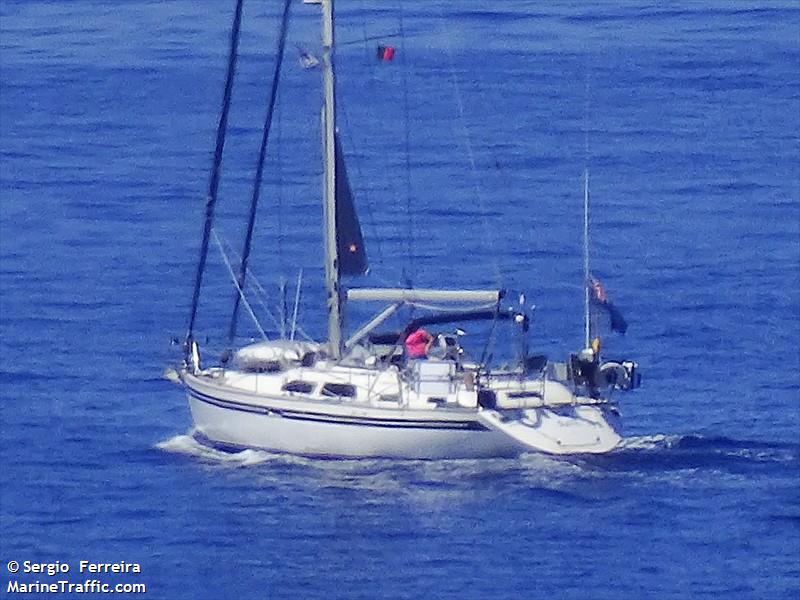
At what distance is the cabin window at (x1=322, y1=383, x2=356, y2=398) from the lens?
226ft

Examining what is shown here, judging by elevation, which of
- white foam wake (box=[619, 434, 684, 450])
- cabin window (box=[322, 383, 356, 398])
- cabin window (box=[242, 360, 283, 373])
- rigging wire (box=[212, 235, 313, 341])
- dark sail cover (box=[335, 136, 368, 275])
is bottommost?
white foam wake (box=[619, 434, 684, 450])

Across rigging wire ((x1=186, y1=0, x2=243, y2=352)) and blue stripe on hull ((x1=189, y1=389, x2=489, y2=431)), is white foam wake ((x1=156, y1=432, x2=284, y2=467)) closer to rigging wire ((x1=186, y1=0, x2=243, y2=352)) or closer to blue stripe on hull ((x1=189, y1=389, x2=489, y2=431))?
blue stripe on hull ((x1=189, y1=389, x2=489, y2=431))

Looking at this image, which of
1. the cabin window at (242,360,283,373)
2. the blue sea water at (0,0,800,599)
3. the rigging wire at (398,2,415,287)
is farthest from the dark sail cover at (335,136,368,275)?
the rigging wire at (398,2,415,287)

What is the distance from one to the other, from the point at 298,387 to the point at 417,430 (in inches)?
106

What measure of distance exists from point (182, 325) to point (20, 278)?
6.05m

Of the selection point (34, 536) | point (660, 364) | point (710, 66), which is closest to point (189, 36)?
point (710, 66)

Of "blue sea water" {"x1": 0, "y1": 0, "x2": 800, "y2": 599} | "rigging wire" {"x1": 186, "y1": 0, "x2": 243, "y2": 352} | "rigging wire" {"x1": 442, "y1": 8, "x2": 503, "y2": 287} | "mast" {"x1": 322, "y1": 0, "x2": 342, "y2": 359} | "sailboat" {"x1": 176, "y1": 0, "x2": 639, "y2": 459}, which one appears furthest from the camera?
"rigging wire" {"x1": 442, "y1": 8, "x2": 503, "y2": 287}

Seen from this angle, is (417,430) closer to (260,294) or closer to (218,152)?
(218,152)

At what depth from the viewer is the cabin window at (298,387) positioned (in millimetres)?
69062

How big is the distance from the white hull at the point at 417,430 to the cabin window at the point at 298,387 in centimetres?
35

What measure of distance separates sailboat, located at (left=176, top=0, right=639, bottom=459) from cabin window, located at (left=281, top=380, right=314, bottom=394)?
0.07ft

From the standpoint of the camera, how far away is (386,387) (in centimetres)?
6875

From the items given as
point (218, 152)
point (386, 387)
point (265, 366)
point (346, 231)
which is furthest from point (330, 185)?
point (386, 387)

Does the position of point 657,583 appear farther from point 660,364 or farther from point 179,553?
point 660,364
